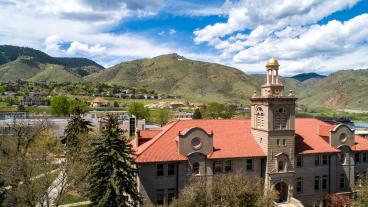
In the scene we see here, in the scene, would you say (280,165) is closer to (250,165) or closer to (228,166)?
(250,165)

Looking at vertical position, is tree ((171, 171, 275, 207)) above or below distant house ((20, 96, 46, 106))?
below

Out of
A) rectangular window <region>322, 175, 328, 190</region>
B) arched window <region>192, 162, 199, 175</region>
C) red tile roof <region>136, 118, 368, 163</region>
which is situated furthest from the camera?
rectangular window <region>322, 175, 328, 190</region>

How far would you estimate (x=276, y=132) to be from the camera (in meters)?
38.2

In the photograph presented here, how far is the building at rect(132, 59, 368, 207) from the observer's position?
115 ft

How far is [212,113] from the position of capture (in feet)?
443

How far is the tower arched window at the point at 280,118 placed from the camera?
126 feet

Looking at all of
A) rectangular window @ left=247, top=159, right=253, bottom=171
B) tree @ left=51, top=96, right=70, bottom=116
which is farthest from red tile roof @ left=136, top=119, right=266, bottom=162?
tree @ left=51, top=96, right=70, bottom=116

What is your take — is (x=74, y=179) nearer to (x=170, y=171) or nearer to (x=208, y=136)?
(x=170, y=171)

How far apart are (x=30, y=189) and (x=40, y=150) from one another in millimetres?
5514

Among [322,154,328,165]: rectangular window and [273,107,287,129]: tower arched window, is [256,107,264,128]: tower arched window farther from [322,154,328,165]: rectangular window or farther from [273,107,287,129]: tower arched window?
[322,154,328,165]: rectangular window

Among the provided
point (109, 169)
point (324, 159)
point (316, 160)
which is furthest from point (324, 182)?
point (109, 169)

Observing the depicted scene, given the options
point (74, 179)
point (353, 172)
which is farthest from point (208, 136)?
point (353, 172)

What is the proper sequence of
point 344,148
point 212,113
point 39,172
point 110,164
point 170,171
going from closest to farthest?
point 110,164
point 39,172
point 170,171
point 344,148
point 212,113

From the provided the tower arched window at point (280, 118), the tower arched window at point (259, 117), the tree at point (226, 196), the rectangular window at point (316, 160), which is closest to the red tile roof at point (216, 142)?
the tower arched window at point (259, 117)
